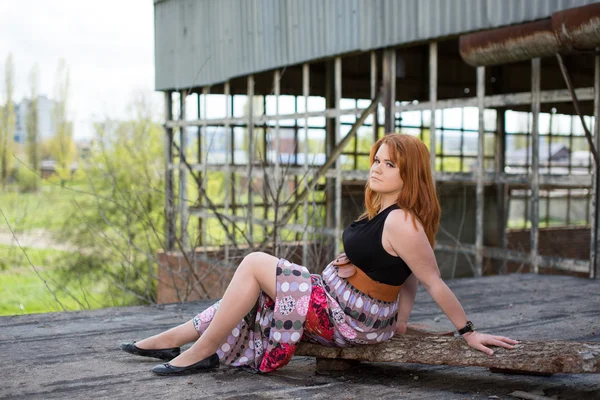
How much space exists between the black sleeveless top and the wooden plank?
32cm

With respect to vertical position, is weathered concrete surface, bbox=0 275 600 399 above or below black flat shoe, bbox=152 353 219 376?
below

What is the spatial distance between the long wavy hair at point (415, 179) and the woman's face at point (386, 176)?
21 millimetres

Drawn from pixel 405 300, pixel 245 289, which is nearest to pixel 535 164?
pixel 405 300

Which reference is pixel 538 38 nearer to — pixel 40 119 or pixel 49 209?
pixel 49 209

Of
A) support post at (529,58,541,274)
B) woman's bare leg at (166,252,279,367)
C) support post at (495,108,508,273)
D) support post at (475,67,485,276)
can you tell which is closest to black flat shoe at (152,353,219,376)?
woman's bare leg at (166,252,279,367)

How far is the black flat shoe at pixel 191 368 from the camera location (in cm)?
377

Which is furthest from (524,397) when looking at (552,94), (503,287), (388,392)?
(552,94)

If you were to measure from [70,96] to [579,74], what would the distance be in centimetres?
3826

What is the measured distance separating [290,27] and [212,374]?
27.2 feet

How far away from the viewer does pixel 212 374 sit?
3.81m

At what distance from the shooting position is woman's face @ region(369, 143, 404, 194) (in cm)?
362

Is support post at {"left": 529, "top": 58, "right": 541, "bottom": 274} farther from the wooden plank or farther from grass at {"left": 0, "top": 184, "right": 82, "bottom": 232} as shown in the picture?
grass at {"left": 0, "top": 184, "right": 82, "bottom": 232}

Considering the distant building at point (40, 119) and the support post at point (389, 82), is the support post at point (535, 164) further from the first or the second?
the distant building at point (40, 119)

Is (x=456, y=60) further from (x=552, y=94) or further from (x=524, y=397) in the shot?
(x=524, y=397)
